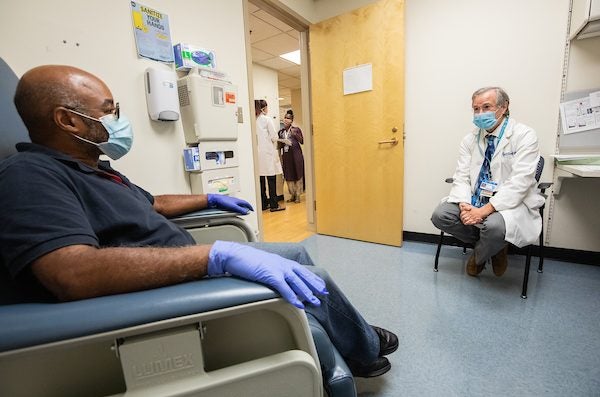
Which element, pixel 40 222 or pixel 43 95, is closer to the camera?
pixel 40 222

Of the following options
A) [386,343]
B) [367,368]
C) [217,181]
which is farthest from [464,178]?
[217,181]

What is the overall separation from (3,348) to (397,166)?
2322 mm

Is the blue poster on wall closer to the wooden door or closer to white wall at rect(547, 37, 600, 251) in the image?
the wooden door

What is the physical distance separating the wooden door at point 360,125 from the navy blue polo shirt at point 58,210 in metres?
1.93

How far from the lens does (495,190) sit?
171 cm

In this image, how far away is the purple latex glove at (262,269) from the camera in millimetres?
523

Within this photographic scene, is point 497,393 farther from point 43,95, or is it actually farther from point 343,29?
point 343,29

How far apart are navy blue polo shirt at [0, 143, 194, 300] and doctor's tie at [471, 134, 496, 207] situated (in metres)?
1.78

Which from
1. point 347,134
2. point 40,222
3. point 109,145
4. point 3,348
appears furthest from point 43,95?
point 347,134

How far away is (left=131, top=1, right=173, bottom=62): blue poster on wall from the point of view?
4.61 feet

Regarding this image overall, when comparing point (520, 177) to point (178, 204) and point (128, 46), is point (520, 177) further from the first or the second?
point (128, 46)

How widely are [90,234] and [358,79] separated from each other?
2.31 m

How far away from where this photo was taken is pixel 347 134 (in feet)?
8.32

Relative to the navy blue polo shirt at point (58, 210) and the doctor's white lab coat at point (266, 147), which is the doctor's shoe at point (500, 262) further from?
the doctor's white lab coat at point (266, 147)
